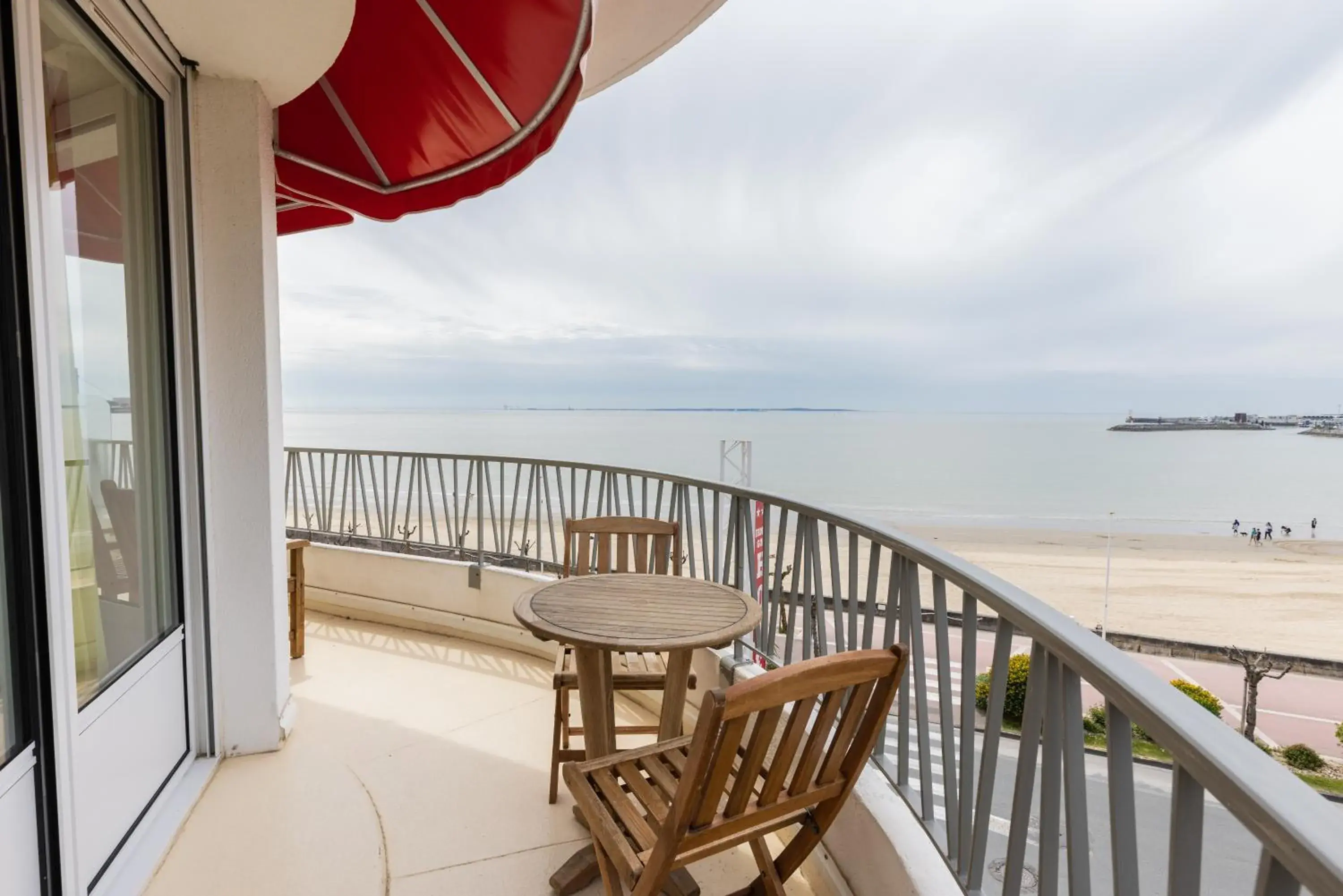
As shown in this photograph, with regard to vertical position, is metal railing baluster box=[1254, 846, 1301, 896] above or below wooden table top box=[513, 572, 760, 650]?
above

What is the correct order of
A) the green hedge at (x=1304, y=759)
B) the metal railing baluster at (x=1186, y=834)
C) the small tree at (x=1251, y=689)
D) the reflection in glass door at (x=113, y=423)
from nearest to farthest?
the metal railing baluster at (x=1186, y=834), the reflection in glass door at (x=113, y=423), the green hedge at (x=1304, y=759), the small tree at (x=1251, y=689)

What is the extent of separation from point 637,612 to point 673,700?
0.34 m

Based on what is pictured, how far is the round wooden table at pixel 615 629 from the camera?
1874 mm

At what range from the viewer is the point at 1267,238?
4275cm

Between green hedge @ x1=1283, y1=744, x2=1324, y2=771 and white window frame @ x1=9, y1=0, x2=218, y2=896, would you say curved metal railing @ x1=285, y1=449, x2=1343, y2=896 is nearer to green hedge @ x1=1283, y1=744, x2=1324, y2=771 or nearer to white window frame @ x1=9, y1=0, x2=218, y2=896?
white window frame @ x1=9, y1=0, x2=218, y2=896

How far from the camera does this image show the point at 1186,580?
65.0 ft

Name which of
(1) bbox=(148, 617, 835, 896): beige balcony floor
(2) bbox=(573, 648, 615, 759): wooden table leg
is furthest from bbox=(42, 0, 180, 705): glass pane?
(2) bbox=(573, 648, 615, 759): wooden table leg

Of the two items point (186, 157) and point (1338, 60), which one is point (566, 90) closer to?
point (186, 157)

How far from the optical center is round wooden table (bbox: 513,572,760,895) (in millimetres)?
1874

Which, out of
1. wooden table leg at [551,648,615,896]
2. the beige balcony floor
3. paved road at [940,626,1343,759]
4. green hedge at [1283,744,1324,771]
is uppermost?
wooden table leg at [551,648,615,896]

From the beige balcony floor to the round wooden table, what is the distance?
1.12 feet

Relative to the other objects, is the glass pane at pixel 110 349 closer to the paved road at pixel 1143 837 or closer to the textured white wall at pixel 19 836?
the textured white wall at pixel 19 836

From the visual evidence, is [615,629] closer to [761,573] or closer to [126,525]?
[761,573]

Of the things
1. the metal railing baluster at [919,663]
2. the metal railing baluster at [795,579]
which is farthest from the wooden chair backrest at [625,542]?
the metal railing baluster at [919,663]
